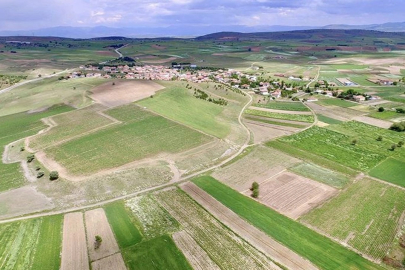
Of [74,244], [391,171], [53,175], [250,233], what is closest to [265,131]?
[391,171]

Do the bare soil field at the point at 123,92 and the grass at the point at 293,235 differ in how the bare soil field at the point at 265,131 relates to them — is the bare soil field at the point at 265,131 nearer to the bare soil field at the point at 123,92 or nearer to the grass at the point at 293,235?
the grass at the point at 293,235

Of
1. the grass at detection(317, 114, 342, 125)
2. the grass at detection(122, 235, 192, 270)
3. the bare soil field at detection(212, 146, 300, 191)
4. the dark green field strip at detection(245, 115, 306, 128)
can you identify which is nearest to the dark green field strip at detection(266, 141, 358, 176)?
the bare soil field at detection(212, 146, 300, 191)

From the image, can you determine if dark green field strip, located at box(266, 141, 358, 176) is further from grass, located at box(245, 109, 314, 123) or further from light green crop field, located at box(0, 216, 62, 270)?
light green crop field, located at box(0, 216, 62, 270)

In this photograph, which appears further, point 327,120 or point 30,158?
point 327,120

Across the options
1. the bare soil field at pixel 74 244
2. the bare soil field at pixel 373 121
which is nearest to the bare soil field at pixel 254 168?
the bare soil field at pixel 74 244

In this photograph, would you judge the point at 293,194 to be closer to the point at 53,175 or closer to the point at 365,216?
the point at 365,216

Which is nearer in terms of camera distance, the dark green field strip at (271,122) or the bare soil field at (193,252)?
the bare soil field at (193,252)
